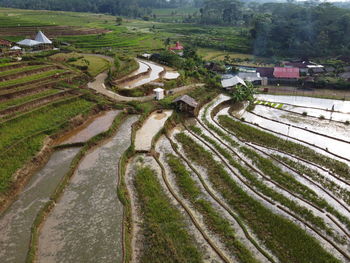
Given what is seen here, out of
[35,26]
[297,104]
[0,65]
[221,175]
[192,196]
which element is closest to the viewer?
[192,196]

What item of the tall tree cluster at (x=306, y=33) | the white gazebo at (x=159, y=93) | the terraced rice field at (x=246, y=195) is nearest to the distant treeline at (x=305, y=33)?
the tall tree cluster at (x=306, y=33)

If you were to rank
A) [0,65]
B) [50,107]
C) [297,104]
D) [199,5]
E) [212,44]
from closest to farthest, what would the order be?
[50,107] < [0,65] < [297,104] < [212,44] < [199,5]

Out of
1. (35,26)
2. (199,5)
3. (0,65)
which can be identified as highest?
(199,5)

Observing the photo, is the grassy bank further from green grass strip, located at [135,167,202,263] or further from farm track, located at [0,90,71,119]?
farm track, located at [0,90,71,119]

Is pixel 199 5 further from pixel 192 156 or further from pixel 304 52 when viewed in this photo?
pixel 192 156

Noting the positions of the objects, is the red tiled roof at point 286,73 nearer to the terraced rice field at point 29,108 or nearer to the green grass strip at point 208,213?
the green grass strip at point 208,213

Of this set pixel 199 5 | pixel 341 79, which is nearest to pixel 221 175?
pixel 341 79

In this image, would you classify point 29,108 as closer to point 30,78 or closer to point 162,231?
point 30,78
